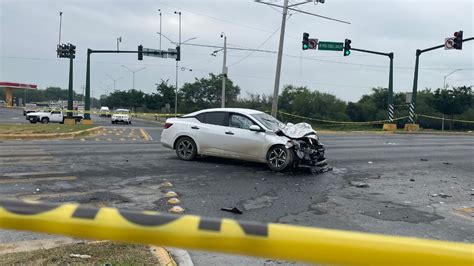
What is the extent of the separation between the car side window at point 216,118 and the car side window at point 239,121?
0.20 m

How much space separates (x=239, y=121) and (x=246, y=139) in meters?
0.59

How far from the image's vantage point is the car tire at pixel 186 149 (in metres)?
12.3

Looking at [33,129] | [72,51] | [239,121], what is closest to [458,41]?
[239,121]

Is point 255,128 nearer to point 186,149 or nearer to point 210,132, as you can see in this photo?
point 210,132

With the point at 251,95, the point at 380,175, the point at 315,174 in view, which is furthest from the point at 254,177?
the point at 251,95

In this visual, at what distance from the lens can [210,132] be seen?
12.0 m

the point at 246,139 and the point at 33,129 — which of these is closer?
the point at 246,139

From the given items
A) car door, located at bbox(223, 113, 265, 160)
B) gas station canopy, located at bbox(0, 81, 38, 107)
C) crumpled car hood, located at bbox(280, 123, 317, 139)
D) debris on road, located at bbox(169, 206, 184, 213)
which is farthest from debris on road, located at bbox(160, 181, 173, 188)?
gas station canopy, located at bbox(0, 81, 38, 107)

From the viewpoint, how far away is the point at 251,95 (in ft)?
274

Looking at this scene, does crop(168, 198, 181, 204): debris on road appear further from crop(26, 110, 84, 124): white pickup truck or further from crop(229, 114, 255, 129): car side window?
crop(26, 110, 84, 124): white pickup truck

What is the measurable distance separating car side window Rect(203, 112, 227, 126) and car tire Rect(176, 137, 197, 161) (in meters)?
0.74

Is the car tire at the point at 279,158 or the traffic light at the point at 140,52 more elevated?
the traffic light at the point at 140,52

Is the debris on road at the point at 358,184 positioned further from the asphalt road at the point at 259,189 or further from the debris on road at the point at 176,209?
the debris on road at the point at 176,209

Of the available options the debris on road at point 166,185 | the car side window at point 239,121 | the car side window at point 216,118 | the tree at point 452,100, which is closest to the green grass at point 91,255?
the debris on road at point 166,185
